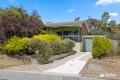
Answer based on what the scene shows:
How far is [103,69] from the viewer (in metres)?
15.1

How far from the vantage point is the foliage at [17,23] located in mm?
20875

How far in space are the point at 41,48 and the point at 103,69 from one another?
5904 mm

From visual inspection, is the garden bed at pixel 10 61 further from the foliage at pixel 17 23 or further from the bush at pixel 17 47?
the foliage at pixel 17 23

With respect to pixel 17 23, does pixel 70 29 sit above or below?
below

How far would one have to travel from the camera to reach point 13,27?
21297 millimetres

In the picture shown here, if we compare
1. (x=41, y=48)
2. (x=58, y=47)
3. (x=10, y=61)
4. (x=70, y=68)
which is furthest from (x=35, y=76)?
(x=58, y=47)

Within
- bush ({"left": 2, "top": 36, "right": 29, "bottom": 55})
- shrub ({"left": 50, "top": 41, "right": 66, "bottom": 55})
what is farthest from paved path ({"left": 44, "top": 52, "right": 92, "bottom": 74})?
bush ({"left": 2, "top": 36, "right": 29, "bottom": 55})

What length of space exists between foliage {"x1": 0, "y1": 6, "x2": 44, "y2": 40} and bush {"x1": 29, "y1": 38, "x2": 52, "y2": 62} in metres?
3.19

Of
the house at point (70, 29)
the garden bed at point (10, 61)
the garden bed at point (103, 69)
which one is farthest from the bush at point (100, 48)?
the house at point (70, 29)

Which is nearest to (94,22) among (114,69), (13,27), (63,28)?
(63,28)

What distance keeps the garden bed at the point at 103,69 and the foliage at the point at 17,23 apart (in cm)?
757

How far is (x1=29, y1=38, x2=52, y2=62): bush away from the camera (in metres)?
18.4

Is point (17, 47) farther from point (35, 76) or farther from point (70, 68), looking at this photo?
point (35, 76)

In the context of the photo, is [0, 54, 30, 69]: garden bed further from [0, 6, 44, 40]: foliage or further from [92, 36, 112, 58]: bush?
[92, 36, 112, 58]: bush
